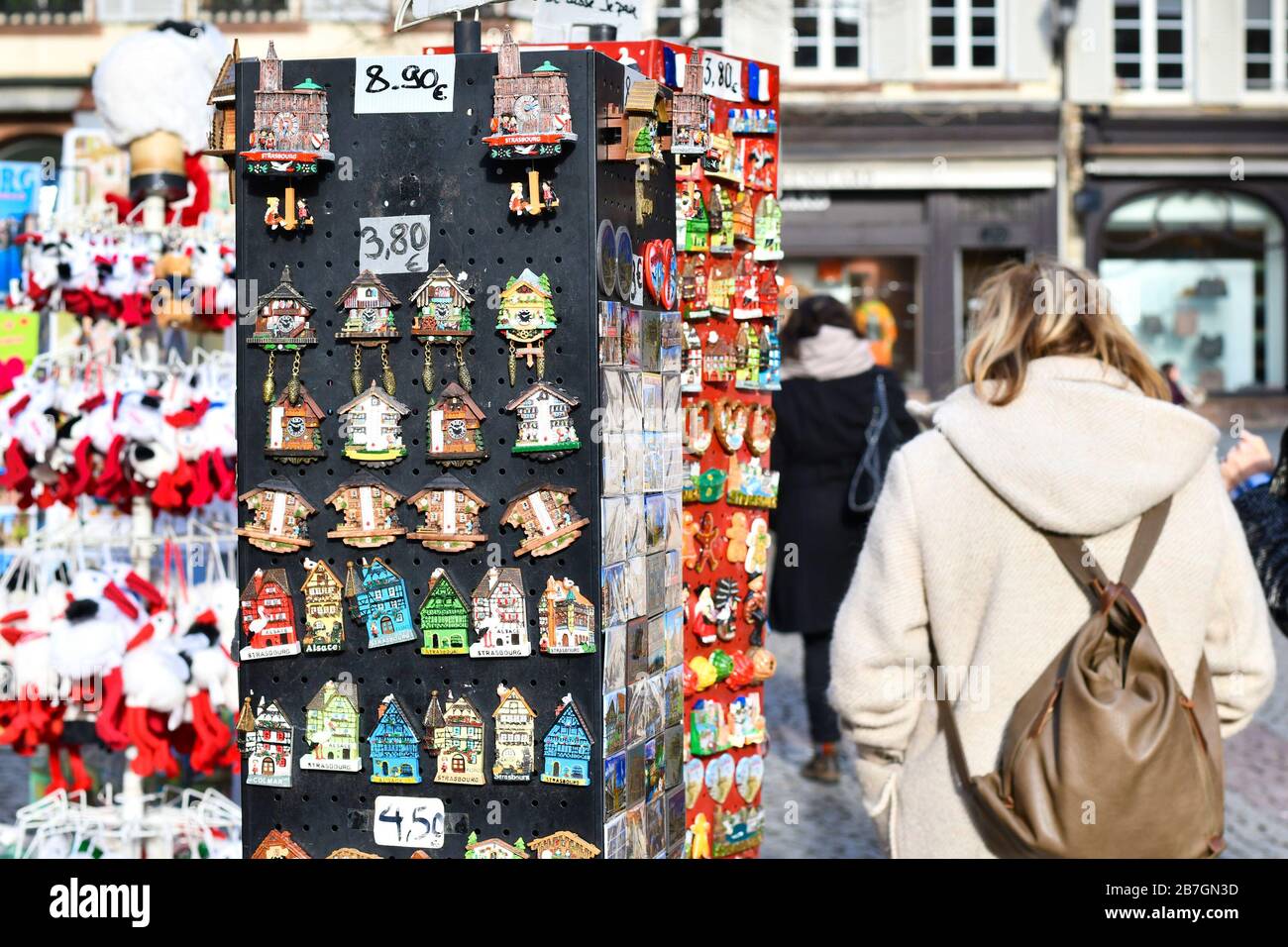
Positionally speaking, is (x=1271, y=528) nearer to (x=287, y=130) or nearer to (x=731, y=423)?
(x=731, y=423)

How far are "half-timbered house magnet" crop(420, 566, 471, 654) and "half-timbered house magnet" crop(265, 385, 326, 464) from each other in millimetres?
330

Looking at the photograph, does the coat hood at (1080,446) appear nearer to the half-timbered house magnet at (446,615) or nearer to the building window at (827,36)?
the half-timbered house magnet at (446,615)

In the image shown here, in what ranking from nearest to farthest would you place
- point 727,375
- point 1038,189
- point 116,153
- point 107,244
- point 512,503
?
point 512,503 < point 727,375 < point 107,244 < point 116,153 < point 1038,189

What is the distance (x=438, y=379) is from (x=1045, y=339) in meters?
1.12

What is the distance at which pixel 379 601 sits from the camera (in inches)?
121

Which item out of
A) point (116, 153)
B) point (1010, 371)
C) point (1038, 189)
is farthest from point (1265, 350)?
point (1010, 371)

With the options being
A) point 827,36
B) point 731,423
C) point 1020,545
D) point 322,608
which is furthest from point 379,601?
point 827,36

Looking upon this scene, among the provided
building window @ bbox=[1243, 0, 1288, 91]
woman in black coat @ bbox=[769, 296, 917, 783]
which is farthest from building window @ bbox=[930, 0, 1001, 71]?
woman in black coat @ bbox=[769, 296, 917, 783]

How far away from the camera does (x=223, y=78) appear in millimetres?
3186

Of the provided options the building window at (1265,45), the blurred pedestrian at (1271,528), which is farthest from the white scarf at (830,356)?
the building window at (1265,45)

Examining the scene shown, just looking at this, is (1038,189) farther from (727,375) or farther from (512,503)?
(512,503)

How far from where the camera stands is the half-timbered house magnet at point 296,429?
3.11 m

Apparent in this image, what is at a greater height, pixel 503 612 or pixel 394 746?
pixel 503 612
